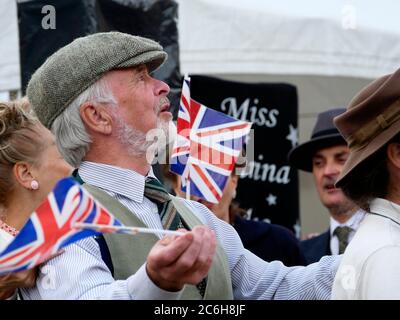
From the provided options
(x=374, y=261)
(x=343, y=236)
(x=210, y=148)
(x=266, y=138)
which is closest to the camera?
(x=374, y=261)

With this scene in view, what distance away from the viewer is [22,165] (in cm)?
302

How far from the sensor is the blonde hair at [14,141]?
2.97 metres

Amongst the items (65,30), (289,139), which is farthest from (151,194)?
(289,139)

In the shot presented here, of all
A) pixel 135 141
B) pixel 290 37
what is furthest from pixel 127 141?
pixel 290 37

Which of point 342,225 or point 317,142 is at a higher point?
point 317,142

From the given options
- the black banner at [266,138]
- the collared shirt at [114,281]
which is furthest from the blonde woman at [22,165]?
the black banner at [266,138]

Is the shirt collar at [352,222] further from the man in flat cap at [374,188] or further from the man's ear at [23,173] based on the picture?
the man's ear at [23,173]

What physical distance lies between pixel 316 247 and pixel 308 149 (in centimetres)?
55

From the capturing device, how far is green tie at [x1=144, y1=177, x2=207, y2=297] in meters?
2.95

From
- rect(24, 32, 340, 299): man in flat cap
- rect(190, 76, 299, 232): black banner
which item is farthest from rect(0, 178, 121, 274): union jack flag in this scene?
rect(190, 76, 299, 232): black banner

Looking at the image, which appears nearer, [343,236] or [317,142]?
[343,236]

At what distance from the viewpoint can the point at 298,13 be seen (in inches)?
254

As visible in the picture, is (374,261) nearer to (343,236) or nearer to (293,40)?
(343,236)

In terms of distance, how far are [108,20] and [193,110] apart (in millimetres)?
638
